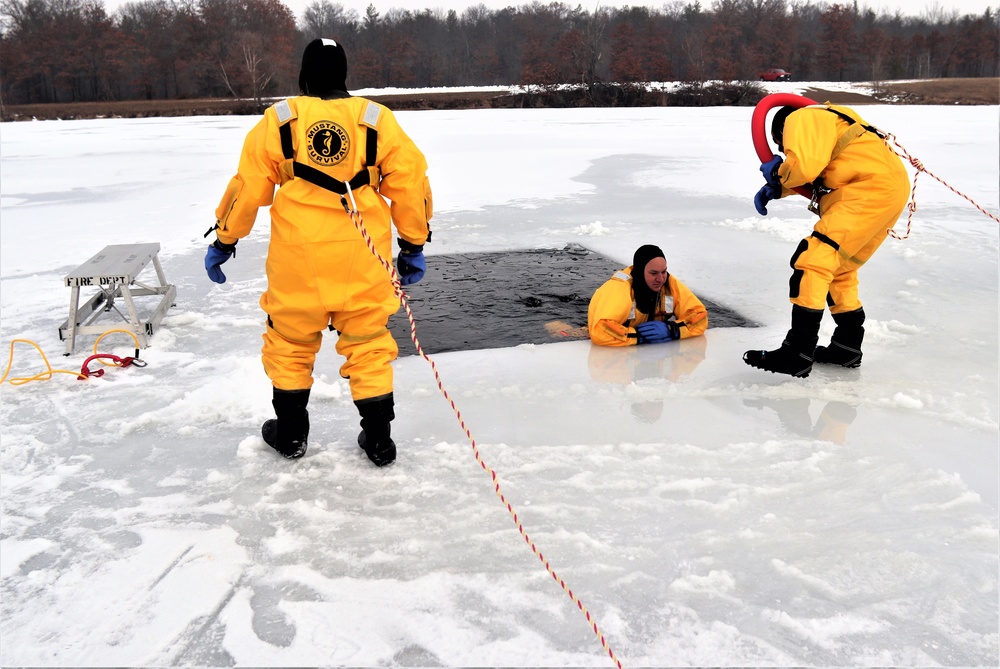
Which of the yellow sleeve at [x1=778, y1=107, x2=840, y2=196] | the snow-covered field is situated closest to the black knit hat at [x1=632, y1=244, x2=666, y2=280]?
the snow-covered field

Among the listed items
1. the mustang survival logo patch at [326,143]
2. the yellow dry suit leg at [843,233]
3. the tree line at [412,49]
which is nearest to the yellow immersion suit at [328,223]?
the mustang survival logo patch at [326,143]

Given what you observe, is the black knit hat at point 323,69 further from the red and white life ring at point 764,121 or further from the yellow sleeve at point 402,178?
the red and white life ring at point 764,121

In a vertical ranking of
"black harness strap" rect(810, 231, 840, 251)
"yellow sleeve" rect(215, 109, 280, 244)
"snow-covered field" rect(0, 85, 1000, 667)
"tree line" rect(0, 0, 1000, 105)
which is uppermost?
"tree line" rect(0, 0, 1000, 105)

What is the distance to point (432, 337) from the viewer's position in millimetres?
4469

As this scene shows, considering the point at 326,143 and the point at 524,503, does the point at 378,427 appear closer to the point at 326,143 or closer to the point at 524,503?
the point at 524,503

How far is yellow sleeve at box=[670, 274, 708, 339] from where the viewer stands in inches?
172

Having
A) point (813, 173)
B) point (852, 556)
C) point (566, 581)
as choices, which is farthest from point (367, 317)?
point (813, 173)

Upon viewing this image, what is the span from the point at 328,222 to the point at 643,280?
2.09 meters

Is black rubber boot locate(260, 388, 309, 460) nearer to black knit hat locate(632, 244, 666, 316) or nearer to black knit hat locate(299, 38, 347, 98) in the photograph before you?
black knit hat locate(299, 38, 347, 98)

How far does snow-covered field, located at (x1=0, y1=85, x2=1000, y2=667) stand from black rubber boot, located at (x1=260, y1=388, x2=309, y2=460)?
0.08 m

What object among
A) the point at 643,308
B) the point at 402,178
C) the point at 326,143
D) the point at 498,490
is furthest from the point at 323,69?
the point at 643,308

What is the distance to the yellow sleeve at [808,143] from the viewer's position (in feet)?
11.7

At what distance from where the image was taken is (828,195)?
12.5ft

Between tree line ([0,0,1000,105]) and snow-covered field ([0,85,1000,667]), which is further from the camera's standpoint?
tree line ([0,0,1000,105])
